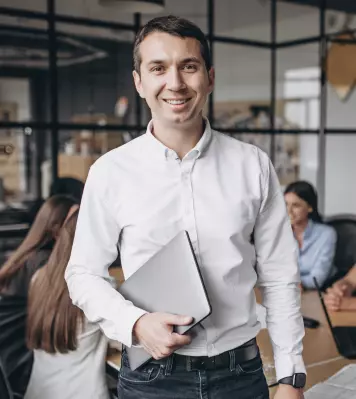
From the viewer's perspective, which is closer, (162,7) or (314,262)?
(162,7)

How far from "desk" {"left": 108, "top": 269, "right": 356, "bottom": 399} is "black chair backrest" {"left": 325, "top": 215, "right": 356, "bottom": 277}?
3.05 feet

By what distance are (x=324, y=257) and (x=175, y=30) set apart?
2.44 metres

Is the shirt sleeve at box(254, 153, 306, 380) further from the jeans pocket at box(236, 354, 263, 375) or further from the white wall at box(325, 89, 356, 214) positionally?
the white wall at box(325, 89, 356, 214)

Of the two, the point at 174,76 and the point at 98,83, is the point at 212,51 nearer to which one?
the point at 98,83

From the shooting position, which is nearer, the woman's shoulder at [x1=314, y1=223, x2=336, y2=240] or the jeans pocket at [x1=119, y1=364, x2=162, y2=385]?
the jeans pocket at [x1=119, y1=364, x2=162, y2=385]

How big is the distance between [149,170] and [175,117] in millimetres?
113

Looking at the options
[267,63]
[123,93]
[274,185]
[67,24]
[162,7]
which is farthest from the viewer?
[267,63]

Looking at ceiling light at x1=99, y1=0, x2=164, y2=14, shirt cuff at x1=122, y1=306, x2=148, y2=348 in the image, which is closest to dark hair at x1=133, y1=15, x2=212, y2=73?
shirt cuff at x1=122, y1=306, x2=148, y2=348

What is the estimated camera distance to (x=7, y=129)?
3100mm

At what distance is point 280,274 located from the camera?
1.06 m

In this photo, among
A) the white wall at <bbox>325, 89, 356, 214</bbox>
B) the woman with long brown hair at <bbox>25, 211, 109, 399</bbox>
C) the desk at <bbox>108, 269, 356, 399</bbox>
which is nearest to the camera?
the desk at <bbox>108, 269, 356, 399</bbox>

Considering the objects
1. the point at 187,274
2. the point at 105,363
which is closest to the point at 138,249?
the point at 187,274

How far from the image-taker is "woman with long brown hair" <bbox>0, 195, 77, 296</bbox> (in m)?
2.52

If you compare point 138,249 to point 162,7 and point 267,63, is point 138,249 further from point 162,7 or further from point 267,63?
point 267,63
